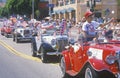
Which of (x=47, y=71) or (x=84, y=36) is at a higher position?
(x=84, y=36)

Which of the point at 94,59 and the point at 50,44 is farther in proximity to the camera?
the point at 50,44

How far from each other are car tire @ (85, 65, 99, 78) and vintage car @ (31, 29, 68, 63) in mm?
5845

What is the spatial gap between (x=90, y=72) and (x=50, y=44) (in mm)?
6826

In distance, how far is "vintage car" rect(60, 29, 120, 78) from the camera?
895cm

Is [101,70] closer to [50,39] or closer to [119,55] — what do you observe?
[119,55]

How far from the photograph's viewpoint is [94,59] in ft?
30.8

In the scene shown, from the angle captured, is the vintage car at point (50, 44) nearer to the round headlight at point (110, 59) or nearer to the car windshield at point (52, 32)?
the car windshield at point (52, 32)

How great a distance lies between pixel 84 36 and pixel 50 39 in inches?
224

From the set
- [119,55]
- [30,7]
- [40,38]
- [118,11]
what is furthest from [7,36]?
[30,7]

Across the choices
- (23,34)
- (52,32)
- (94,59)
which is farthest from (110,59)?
(23,34)

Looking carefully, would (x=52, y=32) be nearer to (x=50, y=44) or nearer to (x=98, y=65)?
(x=50, y=44)

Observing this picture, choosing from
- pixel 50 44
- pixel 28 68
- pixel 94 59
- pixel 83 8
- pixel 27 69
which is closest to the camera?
pixel 94 59

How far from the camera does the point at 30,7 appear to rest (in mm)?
108688

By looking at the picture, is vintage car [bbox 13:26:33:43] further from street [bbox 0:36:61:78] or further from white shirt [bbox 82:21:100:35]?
white shirt [bbox 82:21:100:35]
